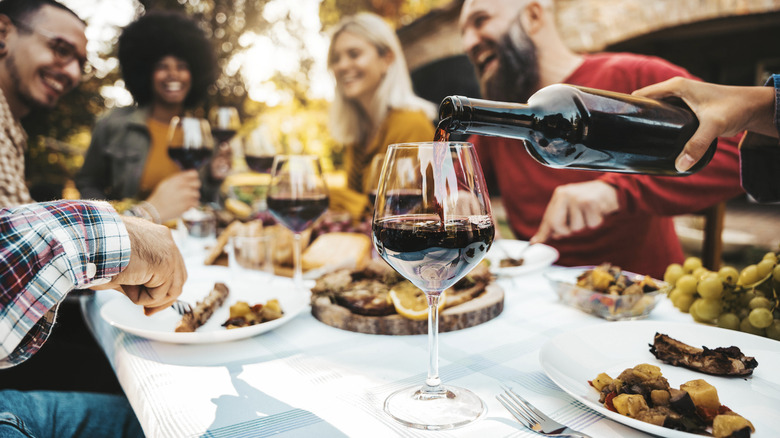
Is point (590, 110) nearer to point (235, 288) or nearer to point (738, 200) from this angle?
point (235, 288)

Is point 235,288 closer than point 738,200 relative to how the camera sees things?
Yes

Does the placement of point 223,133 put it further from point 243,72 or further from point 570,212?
point 243,72

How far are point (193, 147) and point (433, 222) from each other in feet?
5.33

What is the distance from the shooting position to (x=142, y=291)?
862 mm

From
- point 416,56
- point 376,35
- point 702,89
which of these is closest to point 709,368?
point 702,89

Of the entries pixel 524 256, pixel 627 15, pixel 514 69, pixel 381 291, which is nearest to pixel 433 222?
pixel 381 291

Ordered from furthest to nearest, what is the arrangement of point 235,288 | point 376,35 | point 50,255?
point 376,35 → point 235,288 → point 50,255

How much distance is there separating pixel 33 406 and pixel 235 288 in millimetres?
465

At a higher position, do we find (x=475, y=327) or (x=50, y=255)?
(x=50, y=255)

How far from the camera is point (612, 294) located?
101 centimetres

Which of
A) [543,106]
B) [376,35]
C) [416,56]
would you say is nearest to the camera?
[543,106]

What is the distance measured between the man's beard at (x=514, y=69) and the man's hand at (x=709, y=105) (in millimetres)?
1737

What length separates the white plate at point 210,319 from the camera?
0.86 meters

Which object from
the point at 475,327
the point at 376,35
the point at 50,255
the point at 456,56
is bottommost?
the point at 475,327
